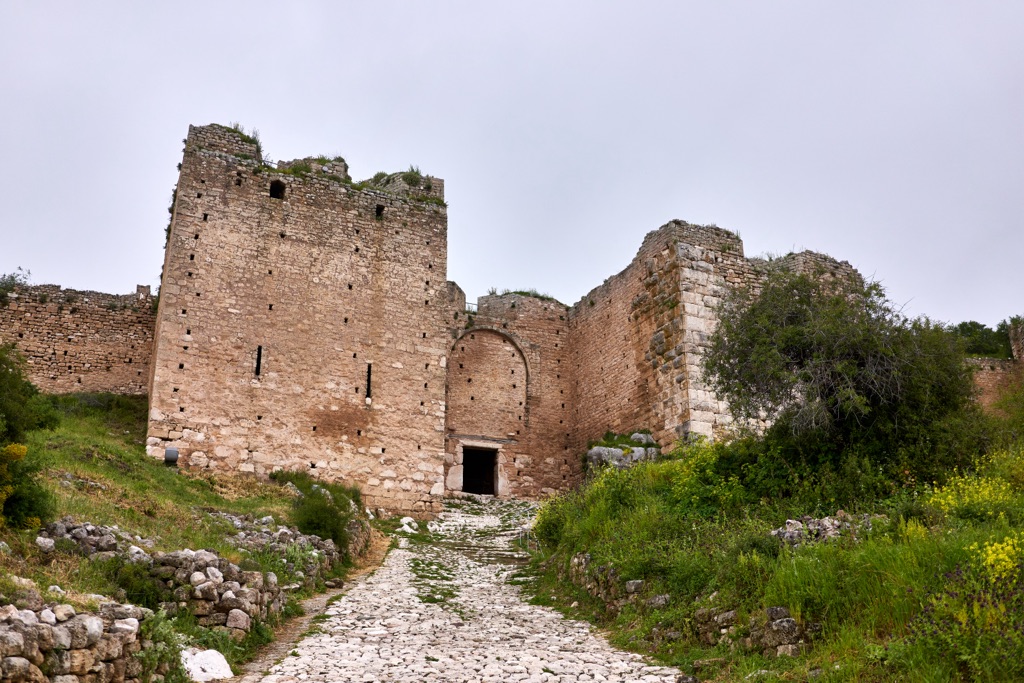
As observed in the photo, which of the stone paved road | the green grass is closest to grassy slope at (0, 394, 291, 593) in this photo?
the green grass

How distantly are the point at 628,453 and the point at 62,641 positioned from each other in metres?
13.3

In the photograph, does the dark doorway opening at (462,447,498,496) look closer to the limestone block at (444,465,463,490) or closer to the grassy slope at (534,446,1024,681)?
the limestone block at (444,465,463,490)

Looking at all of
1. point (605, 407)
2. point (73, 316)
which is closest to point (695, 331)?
point (605, 407)

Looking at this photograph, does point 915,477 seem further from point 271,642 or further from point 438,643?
point 271,642

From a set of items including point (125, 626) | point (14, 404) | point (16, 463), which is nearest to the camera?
point (125, 626)

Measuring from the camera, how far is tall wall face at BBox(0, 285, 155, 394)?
60.1ft

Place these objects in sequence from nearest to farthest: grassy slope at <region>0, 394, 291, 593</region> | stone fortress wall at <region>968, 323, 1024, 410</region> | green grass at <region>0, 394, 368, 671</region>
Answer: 1. green grass at <region>0, 394, 368, 671</region>
2. grassy slope at <region>0, 394, 291, 593</region>
3. stone fortress wall at <region>968, 323, 1024, 410</region>

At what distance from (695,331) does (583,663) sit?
1143 cm

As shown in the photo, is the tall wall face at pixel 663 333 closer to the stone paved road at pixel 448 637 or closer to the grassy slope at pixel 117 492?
the stone paved road at pixel 448 637

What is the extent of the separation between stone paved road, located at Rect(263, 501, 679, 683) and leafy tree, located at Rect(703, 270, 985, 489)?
3.66 m

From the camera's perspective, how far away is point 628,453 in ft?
57.4

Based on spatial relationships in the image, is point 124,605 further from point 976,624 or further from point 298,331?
point 298,331

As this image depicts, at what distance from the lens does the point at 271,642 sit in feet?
25.3

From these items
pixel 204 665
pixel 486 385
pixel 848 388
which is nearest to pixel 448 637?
pixel 204 665
